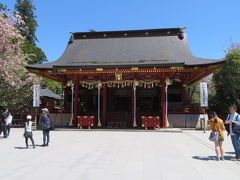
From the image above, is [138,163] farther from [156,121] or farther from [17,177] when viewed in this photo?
[156,121]

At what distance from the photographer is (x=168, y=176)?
4.58m

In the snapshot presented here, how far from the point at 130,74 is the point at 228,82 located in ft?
43.3

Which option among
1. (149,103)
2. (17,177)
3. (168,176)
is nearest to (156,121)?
(149,103)

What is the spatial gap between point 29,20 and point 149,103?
36.2 metres

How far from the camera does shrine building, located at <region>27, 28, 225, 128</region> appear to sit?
1552 centimetres

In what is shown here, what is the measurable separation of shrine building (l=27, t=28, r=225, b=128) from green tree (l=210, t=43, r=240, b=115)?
17.8 feet

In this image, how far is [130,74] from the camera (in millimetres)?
16781

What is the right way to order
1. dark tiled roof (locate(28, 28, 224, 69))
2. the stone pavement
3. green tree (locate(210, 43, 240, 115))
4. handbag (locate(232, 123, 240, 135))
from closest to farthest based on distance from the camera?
the stone pavement < handbag (locate(232, 123, 240, 135)) < dark tiled roof (locate(28, 28, 224, 69)) < green tree (locate(210, 43, 240, 115))

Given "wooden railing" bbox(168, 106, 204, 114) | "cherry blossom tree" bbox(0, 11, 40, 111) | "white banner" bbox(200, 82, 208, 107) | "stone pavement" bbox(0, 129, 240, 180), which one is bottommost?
"stone pavement" bbox(0, 129, 240, 180)

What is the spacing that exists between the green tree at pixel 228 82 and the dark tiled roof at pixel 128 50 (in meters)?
5.31

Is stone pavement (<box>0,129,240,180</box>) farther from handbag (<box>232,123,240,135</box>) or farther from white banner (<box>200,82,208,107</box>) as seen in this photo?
white banner (<box>200,82,208,107</box>)

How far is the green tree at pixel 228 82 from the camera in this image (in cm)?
2197

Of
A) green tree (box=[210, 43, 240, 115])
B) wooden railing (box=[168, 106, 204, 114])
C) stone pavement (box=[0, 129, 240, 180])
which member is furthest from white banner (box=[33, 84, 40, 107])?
green tree (box=[210, 43, 240, 115])

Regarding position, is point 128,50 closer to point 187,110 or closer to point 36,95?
point 187,110
